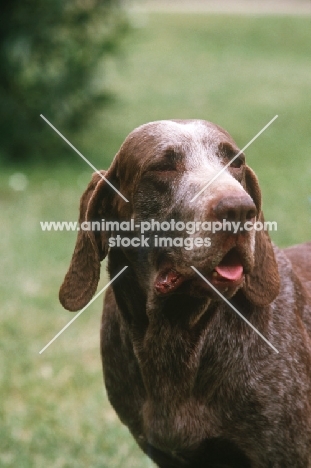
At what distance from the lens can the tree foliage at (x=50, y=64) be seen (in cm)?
1386

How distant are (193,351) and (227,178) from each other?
0.93 m

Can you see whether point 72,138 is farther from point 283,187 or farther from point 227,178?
point 227,178

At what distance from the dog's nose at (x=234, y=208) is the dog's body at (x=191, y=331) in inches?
15.1

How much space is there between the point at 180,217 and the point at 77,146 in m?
11.6

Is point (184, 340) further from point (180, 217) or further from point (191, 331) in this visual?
point (180, 217)

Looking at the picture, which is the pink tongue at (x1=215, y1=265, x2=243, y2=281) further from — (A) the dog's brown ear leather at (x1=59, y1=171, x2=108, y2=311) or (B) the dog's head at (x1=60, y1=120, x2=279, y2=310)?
(A) the dog's brown ear leather at (x1=59, y1=171, x2=108, y2=311)

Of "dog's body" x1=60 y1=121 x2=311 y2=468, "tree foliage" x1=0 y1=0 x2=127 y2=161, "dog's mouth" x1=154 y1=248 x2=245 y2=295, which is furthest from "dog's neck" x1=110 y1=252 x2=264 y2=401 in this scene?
"tree foliage" x1=0 y1=0 x2=127 y2=161

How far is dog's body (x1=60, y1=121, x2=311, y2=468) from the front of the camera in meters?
3.81

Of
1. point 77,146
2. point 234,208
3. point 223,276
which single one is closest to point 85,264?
point 223,276

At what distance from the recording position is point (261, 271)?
3.98 metres

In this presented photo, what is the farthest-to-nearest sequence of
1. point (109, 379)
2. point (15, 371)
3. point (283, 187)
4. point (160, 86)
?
point (160, 86) → point (283, 187) → point (15, 371) → point (109, 379)

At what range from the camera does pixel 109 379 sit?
4312 mm

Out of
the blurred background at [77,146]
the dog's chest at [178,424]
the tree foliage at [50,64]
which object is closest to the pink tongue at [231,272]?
the dog's chest at [178,424]

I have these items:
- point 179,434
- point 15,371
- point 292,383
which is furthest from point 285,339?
point 15,371
